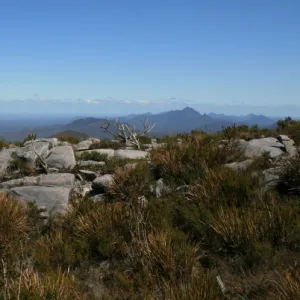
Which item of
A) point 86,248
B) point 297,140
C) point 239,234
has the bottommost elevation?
point 86,248

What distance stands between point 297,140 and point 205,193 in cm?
753

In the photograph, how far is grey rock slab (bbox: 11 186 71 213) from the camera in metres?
9.45

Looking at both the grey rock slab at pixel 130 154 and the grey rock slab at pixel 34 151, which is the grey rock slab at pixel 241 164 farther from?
the grey rock slab at pixel 34 151

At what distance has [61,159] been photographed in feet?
43.5

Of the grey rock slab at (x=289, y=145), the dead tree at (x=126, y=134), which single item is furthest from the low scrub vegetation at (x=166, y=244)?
the dead tree at (x=126, y=134)

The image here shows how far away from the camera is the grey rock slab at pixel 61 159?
12866mm

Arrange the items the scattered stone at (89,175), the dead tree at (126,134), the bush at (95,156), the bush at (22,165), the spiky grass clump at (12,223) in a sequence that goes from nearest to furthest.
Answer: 1. the spiky grass clump at (12,223)
2. the scattered stone at (89,175)
3. the bush at (22,165)
4. the bush at (95,156)
5. the dead tree at (126,134)

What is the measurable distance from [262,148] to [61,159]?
7.24 metres

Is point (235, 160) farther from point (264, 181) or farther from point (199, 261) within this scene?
point (199, 261)

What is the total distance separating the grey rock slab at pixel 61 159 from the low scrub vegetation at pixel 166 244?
3618 millimetres

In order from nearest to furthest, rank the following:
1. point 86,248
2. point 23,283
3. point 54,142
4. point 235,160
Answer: point 23,283, point 86,248, point 235,160, point 54,142

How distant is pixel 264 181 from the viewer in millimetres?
8750

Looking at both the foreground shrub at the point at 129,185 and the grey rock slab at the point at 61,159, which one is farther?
the grey rock slab at the point at 61,159

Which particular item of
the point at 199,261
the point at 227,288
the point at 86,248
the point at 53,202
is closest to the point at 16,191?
the point at 53,202
